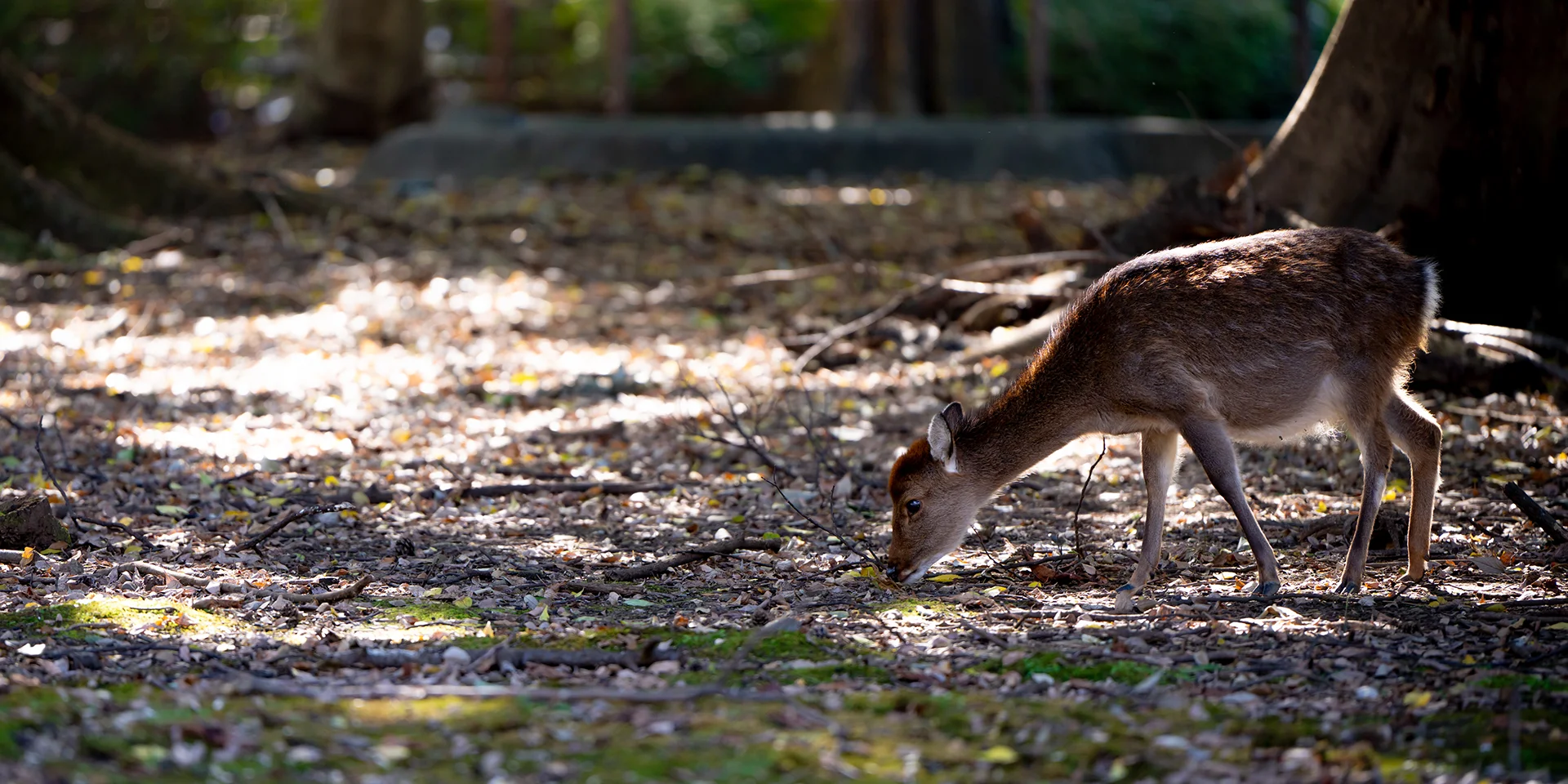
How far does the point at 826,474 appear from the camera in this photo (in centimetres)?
757

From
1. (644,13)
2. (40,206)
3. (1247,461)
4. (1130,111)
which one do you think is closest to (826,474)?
(1247,461)

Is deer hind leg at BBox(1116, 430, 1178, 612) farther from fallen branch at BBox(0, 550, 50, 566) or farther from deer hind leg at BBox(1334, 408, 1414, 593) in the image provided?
fallen branch at BBox(0, 550, 50, 566)

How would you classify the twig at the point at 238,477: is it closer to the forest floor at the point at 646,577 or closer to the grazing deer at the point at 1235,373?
the forest floor at the point at 646,577

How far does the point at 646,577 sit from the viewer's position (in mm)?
5984

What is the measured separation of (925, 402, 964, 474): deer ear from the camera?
235 inches

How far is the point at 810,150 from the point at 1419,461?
40.0ft

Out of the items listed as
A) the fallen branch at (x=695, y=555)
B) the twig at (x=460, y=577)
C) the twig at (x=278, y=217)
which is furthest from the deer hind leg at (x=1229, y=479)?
the twig at (x=278, y=217)

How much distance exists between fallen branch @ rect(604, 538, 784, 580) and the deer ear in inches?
32.9

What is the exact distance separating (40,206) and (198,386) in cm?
458

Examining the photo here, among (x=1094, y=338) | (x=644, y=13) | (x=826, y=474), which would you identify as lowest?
(x=826, y=474)

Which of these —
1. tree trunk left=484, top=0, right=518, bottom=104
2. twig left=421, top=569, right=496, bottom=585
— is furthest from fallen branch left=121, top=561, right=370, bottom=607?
tree trunk left=484, top=0, right=518, bottom=104

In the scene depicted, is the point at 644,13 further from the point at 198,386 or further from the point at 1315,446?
the point at 1315,446

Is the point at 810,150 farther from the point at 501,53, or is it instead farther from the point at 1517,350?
the point at 1517,350

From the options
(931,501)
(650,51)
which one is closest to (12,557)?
(931,501)
